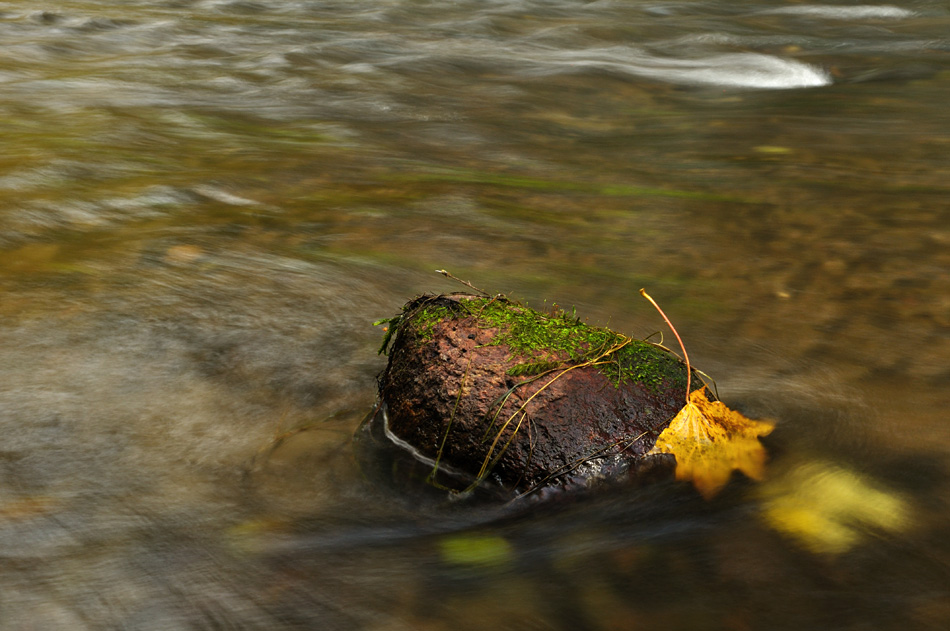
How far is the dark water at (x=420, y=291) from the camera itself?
6.68ft

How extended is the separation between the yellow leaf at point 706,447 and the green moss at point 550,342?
0.11 metres

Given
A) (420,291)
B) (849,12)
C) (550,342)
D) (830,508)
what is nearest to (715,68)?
(849,12)

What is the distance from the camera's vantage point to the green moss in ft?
7.94

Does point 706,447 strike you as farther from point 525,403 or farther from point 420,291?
point 420,291

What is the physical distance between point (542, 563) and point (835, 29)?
383 inches

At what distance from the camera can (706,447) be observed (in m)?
2.41

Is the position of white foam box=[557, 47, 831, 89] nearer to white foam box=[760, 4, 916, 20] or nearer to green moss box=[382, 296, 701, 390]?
white foam box=[760, 4, 916, 20]

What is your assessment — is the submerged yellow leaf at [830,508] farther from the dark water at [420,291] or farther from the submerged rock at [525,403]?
the submerged rock at [525,403]

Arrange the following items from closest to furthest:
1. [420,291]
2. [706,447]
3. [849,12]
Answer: [706,447] < [420,291] < [849,12]

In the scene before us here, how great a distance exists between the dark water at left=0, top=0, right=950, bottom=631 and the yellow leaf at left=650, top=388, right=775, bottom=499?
78 mm

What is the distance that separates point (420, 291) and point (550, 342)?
4.52ft

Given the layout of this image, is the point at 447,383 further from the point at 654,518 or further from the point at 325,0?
the point at 325,0

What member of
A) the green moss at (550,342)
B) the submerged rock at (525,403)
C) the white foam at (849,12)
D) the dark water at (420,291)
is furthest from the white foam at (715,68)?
the submerged rock at (525,403)

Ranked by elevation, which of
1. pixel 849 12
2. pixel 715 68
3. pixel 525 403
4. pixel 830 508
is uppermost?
pixel 849 12
